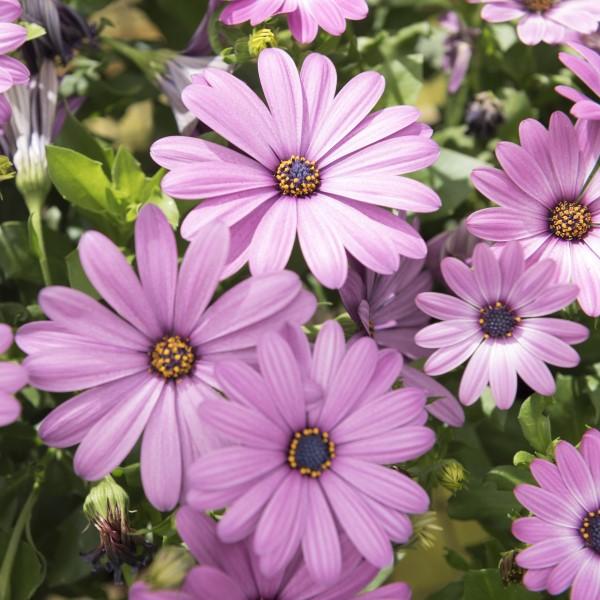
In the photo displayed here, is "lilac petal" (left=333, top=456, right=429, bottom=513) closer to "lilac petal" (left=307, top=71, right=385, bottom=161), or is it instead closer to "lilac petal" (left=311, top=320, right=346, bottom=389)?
"lilac petal" (left=311, top=320, right=346, bottom=389)

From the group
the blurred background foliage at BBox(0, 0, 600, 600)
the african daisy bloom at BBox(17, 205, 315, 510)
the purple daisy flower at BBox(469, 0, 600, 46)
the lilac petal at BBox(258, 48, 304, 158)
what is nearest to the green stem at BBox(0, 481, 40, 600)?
the blurred background foliage at BBox(0, 0, 600, 600)

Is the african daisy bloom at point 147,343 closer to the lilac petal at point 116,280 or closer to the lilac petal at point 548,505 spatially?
the lilac petal at point 116,280

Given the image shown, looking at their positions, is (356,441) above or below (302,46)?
below

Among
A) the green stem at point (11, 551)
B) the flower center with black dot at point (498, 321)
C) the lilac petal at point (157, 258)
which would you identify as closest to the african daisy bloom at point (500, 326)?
the flower center with black dot at point (498, 321)

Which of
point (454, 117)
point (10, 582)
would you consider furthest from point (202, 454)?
point (454, 117)

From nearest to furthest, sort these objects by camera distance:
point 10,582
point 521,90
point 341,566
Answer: point 341,566 < point 10,582 < point 521,90

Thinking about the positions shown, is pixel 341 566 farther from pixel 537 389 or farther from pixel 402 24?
pixel 402 24

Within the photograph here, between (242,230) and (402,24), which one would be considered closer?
(242,230)
